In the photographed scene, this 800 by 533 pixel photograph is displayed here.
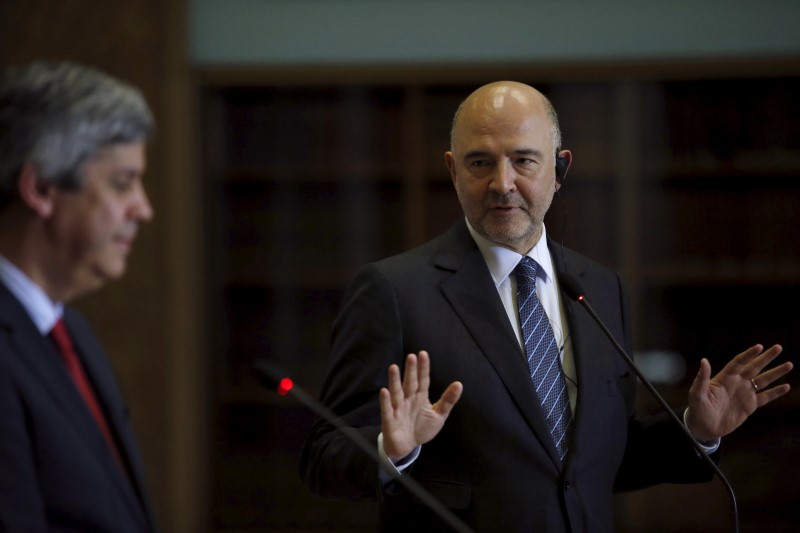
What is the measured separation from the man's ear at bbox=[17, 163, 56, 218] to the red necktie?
17 centimetres

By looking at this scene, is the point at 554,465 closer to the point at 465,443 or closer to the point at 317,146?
Answer: the point at 465,443

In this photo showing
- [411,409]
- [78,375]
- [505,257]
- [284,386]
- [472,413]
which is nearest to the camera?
[78,375]

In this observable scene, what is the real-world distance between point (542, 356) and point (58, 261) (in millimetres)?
935

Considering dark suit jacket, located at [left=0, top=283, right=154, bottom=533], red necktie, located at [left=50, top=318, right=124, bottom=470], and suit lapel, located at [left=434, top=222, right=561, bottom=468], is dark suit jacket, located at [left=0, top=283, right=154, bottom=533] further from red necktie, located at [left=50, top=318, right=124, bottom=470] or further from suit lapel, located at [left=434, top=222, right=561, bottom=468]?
suit lapel, located at [left=434, top=222, right=561, bottom=468]

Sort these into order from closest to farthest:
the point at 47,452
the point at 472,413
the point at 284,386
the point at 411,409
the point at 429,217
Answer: the point at 47,452 < the point at 284,386 < the point at 411,409 < the point at 472,413 < the point at 429,217

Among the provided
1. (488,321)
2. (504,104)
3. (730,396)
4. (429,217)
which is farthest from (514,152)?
(429,217)

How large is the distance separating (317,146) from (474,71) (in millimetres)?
741

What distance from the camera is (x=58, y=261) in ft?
4.17

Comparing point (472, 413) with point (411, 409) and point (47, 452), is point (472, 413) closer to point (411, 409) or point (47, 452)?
point (411, 409)

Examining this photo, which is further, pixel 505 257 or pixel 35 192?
pixel 505 257

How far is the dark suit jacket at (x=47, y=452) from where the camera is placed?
1.16m

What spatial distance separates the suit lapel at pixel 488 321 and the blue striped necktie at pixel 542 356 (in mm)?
33

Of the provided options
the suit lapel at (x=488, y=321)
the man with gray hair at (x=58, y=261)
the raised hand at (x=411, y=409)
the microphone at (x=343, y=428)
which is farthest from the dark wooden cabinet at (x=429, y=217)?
the man with gray hair at (x=58, y=261)

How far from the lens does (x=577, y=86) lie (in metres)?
4.27
